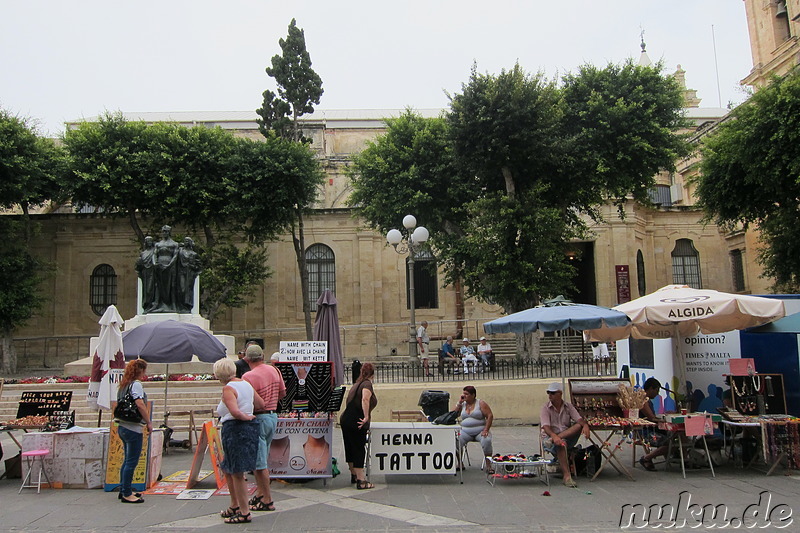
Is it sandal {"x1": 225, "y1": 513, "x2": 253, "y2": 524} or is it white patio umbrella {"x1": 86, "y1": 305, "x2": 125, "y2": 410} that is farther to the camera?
white patio umbrella {"x1": 86, "y1": 305, "x2": 125, "y2": 410}

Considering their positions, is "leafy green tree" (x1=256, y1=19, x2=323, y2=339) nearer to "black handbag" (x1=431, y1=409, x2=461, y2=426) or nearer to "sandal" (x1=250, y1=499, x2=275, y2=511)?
"black handbag" (x1=431, y1=409, x2=461, y2=426)

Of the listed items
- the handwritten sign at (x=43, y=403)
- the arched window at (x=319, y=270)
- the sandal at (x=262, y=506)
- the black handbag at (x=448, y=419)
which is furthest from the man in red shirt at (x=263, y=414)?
the arched window at (x=319, y=270)

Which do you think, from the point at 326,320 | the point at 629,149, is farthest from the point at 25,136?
the point at 629,149

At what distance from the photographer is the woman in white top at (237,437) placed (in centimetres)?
680

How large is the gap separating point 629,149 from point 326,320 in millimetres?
15470

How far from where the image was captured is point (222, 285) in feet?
98.0

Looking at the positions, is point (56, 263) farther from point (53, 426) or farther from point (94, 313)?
point (53, 426)

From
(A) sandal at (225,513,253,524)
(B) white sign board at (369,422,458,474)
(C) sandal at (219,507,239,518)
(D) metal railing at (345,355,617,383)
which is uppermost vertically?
(D) metal railing at (345,355,617,383)

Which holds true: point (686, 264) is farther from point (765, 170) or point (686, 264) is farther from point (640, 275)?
point (765, 170)

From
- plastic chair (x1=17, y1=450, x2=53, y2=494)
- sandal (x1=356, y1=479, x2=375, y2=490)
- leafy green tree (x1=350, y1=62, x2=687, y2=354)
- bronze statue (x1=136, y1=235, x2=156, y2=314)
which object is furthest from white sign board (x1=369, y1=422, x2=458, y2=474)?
leafy green tree (x1=350, y1=62, x2=687, y2=354)

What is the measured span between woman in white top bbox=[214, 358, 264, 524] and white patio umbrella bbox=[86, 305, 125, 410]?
3365 mm

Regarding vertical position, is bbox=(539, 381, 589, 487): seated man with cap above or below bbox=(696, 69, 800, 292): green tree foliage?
below

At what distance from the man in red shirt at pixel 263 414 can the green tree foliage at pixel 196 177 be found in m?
20.8

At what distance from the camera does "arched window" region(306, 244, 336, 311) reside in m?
35.1
